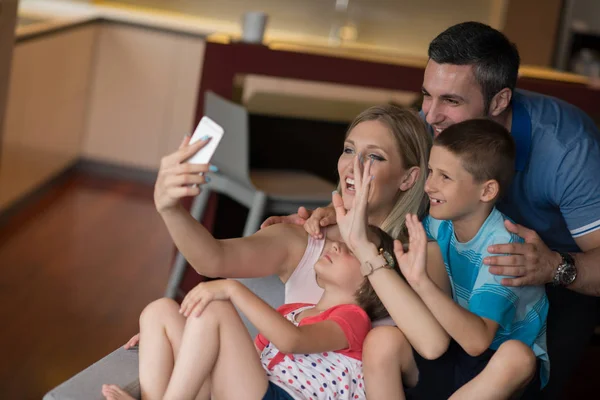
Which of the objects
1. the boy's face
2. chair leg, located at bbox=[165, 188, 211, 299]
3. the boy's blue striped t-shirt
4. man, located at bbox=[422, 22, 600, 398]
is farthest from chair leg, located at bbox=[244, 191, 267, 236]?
the boy's face

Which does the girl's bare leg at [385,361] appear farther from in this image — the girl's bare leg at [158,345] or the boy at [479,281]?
the girl's bare leg at [158,345]

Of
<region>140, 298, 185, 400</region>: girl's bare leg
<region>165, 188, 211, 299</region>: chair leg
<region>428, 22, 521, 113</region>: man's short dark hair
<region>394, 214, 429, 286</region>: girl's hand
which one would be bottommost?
<region>165, 188, 211, 299</region>: chair leg

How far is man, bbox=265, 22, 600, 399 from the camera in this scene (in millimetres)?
2141

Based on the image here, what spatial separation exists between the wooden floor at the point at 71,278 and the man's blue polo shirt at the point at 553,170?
1.57m

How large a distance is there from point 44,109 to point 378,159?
3.14m

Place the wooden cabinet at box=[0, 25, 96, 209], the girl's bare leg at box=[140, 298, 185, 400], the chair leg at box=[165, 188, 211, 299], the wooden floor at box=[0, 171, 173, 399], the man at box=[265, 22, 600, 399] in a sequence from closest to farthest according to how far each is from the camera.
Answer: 1. the girl's bare leg at box=[140, 298, 185, 400]
2. the man at box=[265, 22, 600, 399]
3. the wooden floor at box=[0, 171, 173, 399]
4. the chair leg at box=[165, 188, 211, 299]
5. the wooden cabinet at box=[0, 25, 96, 209]

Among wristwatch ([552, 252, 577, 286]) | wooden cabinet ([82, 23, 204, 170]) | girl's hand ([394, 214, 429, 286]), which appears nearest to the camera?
girl's hand ([394, 214, 429, 286])

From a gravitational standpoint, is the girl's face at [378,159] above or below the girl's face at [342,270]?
above

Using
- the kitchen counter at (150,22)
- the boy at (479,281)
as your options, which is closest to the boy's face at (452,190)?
the boy at (479,281)

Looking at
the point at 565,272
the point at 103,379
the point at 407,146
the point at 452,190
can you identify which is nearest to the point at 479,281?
the point at 452,190

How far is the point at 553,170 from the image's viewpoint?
2.20 meters

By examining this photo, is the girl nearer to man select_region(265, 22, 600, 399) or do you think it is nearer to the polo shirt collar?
man select_region(265, 22, 600, 399)

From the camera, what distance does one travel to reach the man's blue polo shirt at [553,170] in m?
2.18

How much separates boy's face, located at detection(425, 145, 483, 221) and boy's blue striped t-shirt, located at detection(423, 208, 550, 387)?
0.07m
